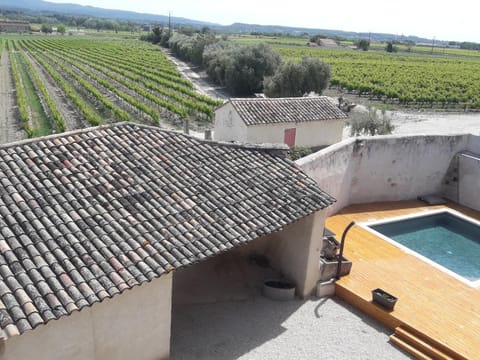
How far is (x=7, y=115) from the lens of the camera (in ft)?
110

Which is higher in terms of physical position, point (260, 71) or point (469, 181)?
point (260, 71)

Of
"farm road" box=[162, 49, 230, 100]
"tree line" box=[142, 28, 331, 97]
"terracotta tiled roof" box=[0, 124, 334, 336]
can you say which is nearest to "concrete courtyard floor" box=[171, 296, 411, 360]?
"terracotta tiled roof" box=[0, 124, 334, 336]

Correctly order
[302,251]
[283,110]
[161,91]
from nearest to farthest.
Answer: [302,251] → [283,110] → [161,91]

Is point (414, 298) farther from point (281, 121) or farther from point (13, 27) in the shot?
point (13, 27)

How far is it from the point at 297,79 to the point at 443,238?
24.1 meters

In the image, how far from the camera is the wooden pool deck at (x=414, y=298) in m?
9.63

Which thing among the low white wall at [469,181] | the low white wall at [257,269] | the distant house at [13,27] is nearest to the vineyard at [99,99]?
the low white wall at [257,269]

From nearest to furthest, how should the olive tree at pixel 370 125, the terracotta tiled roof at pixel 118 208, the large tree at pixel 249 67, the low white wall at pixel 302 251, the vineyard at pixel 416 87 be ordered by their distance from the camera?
the terracotta tiled roof at pixel 118 208 < the low white wall at pixel 302 251 < the olive tree at pixel 370 125 < the vineyard at pixel 416 87 < the large tree at pixel 249 67

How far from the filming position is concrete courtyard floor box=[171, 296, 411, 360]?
911 cm

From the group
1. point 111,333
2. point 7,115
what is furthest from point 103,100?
point 111,333

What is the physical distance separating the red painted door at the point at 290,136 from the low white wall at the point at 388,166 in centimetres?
733

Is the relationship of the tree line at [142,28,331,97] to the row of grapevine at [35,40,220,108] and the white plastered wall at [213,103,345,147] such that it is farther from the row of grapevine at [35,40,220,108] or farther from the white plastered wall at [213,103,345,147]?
the white plastered wall at [213,103,345,147]

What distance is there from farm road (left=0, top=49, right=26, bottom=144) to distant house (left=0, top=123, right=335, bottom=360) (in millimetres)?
20374

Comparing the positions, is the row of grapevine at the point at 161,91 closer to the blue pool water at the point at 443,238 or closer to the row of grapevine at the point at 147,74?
the row of grapevine at the point at 147,74
